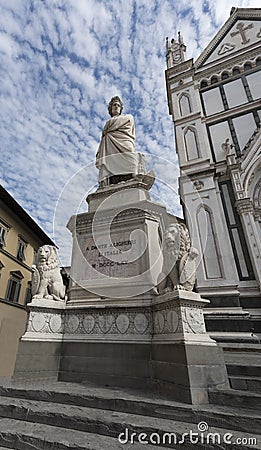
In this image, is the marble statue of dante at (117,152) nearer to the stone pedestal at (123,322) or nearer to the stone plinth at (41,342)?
the stone pedestal at (123,322)

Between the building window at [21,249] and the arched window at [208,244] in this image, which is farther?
the building window at [21,249]

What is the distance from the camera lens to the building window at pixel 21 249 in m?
17.6

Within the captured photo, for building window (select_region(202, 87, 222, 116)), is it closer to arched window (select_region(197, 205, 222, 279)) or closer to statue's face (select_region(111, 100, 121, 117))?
statue's face (select_region(111, 100, 121, 117))

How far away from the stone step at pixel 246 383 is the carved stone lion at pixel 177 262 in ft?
4.60

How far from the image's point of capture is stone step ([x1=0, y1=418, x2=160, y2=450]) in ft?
7.66

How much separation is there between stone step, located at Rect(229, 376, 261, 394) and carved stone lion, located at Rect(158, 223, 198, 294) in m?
1.40

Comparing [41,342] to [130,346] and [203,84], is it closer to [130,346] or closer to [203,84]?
[130,346]

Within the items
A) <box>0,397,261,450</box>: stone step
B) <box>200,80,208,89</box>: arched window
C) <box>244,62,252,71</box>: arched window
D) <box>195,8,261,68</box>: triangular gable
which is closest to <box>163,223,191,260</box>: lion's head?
<box>0,397,261,450</box>: stone step

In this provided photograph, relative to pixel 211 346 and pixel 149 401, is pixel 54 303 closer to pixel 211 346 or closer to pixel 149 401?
pixel 149 401

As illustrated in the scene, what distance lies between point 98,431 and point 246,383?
6.93 ft

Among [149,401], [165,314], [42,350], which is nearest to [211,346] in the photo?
[165,314]

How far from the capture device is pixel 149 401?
2.99 metres

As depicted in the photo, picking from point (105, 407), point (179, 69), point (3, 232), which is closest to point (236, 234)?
point (105, 407)

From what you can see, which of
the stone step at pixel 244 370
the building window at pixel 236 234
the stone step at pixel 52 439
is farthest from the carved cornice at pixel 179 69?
the stone step at pixel 52 439
